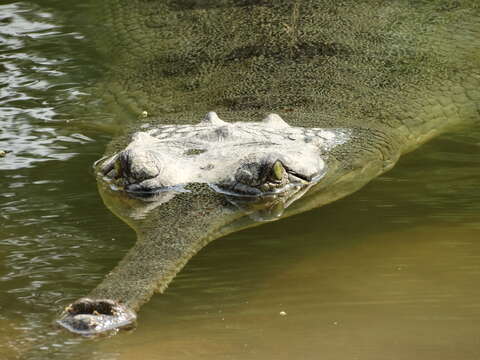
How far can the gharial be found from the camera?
470 cm

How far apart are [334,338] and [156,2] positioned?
19.4 feet

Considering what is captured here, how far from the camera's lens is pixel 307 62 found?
7.18 meters

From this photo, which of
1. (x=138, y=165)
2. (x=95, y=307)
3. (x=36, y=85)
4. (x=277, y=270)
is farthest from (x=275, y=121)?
(x=95, y=307)

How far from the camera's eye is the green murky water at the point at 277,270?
3551 mm

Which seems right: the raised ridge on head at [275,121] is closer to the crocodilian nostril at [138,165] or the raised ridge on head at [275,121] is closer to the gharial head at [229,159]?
the gharial head at [229,159]

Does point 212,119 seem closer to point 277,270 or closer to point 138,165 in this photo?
point 138,165

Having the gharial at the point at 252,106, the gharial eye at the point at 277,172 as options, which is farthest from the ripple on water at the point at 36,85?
the gharial eye at the point at 277,172

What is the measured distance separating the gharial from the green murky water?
0.38 ft

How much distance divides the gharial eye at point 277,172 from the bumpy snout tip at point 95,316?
1.56 m

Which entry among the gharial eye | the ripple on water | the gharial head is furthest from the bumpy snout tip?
the ripple on water

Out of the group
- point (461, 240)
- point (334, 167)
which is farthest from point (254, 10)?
point (461, 240)

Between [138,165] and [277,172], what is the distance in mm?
693

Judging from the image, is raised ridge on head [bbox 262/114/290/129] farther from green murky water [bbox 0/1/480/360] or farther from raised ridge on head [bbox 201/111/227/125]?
green murky water [bbox 0/1/480/360]

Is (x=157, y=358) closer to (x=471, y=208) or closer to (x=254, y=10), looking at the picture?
(x=471, y=208)
